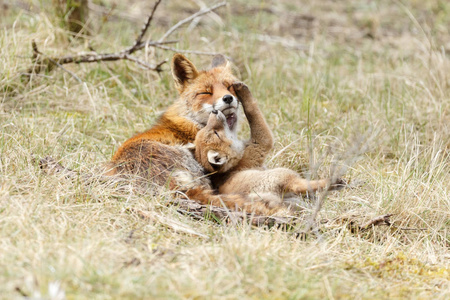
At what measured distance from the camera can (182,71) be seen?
216 inches

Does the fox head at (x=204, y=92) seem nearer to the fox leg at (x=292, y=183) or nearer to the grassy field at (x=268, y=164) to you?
the grassy field at (x=268, y=164)

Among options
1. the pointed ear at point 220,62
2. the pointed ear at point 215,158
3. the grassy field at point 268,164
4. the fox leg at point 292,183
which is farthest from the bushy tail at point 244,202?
the pointed ear at point 220,62

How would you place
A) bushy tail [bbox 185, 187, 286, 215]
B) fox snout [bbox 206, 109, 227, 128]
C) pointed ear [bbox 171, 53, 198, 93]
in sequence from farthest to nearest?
1. pointed ear [bbox 171, 53, 198, 93]
2. fox snout [bbox 206, 109, 227, 128]
3. bushy tail [bbox 185, 187, 286, 215]

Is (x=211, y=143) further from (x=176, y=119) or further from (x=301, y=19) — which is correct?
(x=301, y=19)

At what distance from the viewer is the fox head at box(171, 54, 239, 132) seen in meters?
5.00

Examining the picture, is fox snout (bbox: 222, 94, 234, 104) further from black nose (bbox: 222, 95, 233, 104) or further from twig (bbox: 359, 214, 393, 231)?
twig (bbox: 359, 214, 393, 231)

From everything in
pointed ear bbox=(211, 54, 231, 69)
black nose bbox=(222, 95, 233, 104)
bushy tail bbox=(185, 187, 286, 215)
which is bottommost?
bushy tail bbox=(185, 187, 286, 215)

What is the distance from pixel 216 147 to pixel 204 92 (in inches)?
33.6

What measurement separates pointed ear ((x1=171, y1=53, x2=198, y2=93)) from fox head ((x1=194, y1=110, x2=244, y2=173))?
0.84 meters

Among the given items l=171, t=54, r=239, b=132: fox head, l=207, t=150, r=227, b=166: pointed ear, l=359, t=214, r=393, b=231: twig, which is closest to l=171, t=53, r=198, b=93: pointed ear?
l=171, t=54, r=239, b=132: fox head

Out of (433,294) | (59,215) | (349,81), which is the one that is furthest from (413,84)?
(59,215)

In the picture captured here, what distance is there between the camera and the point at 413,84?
6906 millimetres

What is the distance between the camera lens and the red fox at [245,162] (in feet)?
13.8

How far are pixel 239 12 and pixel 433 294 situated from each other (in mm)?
9450
